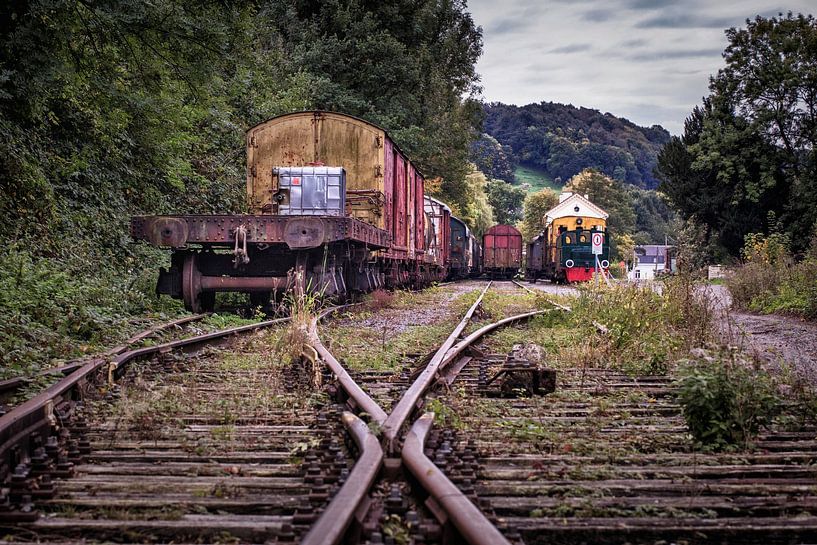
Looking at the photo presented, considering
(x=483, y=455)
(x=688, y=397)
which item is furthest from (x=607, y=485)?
(x=688, y=397)

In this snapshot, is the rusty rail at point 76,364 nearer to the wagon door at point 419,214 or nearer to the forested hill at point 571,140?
the wagon door at point 419,214

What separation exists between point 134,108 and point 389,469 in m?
8.69

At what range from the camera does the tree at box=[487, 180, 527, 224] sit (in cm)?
11403

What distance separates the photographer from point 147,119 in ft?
35.8

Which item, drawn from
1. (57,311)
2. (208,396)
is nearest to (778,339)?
(208,396)

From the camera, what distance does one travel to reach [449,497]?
A: 256 centimetres

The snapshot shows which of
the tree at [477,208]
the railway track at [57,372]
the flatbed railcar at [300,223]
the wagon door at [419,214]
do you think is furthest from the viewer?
the tree at [477,208]

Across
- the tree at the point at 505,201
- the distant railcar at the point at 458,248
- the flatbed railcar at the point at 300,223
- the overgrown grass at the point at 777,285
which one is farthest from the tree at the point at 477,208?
the flatbed railcar at the point at 300,223

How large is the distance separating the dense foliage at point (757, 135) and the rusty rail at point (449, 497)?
118 ft

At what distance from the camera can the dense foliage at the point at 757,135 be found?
36500mm

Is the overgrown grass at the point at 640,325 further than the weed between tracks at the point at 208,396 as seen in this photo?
Yes

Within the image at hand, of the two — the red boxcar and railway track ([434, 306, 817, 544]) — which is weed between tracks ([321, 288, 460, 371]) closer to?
railway track ([434, 306, 817, 544])

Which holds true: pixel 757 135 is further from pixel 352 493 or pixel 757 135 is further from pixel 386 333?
pixel 352 493

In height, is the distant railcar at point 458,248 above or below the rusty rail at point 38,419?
above
